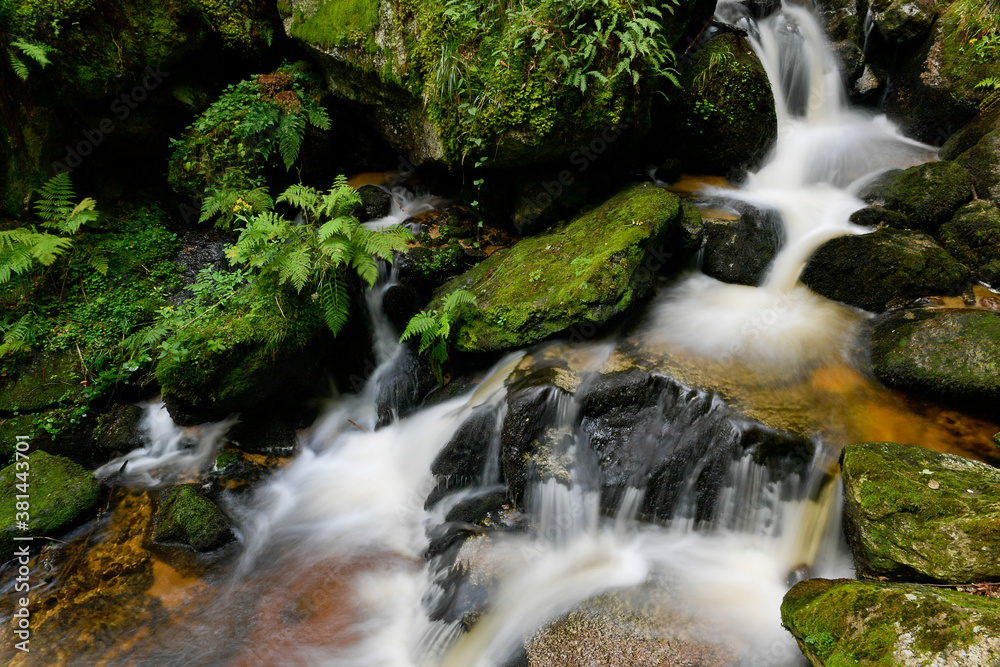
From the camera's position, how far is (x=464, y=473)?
15.7 feet

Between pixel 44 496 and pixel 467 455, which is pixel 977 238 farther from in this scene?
pixel 44 496

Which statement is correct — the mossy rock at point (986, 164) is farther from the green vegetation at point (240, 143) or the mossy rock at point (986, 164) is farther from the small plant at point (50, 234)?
the small plant at point (50, 234)

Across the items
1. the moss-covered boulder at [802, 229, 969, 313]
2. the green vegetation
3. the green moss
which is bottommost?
the moss-covered boulder at [802, 229, 969, 313]

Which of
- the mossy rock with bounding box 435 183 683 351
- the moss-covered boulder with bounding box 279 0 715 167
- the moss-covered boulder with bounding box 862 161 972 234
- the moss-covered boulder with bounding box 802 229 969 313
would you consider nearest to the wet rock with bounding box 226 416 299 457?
the mossy rock with bounding box 435 183 683 351

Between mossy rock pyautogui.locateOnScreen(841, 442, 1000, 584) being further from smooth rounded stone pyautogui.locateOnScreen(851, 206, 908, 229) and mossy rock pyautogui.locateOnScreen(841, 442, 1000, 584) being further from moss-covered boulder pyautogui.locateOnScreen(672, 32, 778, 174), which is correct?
moss-covered boulder pyautogui.locateOnScreen(672, 32, 778, 174)

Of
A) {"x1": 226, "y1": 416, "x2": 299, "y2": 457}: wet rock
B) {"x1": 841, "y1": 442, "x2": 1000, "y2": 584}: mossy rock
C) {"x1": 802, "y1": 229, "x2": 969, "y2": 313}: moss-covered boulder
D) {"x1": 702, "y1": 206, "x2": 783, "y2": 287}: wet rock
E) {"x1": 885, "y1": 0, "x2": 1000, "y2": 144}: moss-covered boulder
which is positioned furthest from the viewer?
{"x1": 885, "y1": 0, "x2": 1000, "y2": 144}: moss-covered boulder

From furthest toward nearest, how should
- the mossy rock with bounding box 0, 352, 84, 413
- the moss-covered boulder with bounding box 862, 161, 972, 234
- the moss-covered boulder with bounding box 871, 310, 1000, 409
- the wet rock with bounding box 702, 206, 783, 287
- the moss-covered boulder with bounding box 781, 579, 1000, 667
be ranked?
the moss-covered boulder with bounding box 862, 161, 972, 234 < the wet rock with bounding box 702, 206, 783, 287 < the mossy rock with bounding box 0, 352, 84, 413 < the moss-covered boulder with bounding box 871, 310, 1000, 409 < the moss-covered boulder with bounding box 781, 579, 1000, 667

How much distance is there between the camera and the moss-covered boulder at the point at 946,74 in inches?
286

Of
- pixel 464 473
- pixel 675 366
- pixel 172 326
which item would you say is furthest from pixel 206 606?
pixel 675 366

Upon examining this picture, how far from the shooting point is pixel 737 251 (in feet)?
19.0

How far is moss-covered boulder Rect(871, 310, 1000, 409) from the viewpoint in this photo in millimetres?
4078

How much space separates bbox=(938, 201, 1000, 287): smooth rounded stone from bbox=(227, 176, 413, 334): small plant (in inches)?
230

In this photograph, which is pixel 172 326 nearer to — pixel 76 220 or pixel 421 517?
pixel 76 220

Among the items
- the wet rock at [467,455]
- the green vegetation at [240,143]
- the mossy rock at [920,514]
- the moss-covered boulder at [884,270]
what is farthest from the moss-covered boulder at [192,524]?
the moss-covered boulder at [884,270]
